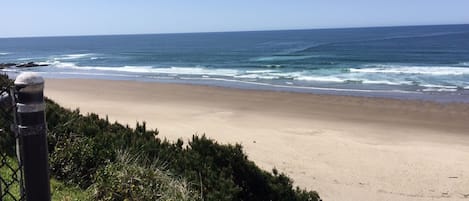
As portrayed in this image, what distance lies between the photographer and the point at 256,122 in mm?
17281

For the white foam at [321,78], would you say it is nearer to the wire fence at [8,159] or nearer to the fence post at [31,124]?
the wire fence at [8,159]

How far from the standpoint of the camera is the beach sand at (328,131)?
397 inches

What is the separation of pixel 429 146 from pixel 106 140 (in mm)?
10155

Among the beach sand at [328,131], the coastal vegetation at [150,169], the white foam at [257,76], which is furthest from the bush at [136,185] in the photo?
the white foam at [257,76]

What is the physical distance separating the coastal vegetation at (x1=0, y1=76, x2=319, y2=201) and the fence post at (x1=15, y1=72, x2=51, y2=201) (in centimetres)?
301

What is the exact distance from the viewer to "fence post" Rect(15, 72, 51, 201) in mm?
2012

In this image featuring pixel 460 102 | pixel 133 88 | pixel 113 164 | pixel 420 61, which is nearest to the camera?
pixel 113 164

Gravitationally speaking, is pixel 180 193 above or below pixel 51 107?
below

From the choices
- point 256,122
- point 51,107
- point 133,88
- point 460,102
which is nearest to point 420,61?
point 460,102

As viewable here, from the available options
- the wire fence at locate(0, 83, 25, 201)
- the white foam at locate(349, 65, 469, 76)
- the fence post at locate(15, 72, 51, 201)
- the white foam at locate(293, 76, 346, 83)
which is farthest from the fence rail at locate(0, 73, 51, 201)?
the white foam at locate(349, 65, 469, 76)

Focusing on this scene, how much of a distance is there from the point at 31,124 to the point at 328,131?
14172 millimetres

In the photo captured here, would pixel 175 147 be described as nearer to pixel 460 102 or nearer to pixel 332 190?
pixel 332 190

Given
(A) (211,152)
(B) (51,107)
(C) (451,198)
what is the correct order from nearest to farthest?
1. (A) (211,152)
2. (B) (51,107)
3. (C) (451,198)

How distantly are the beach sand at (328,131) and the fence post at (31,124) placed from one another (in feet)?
24.8
